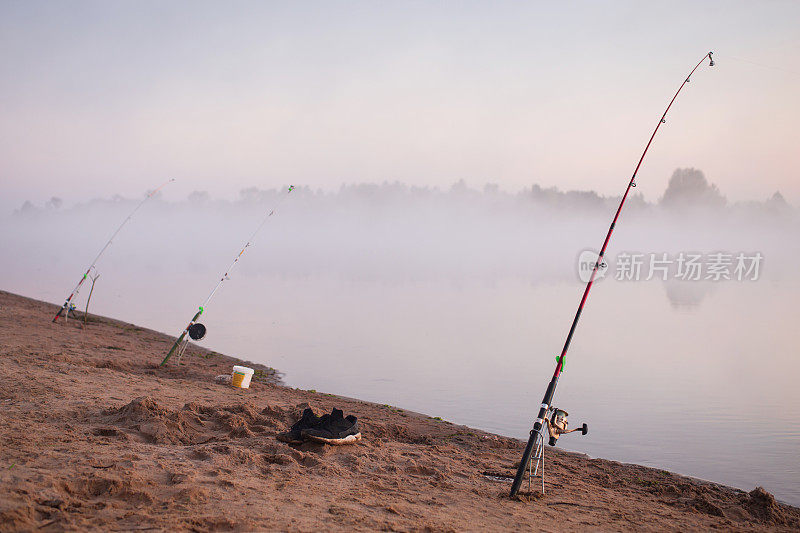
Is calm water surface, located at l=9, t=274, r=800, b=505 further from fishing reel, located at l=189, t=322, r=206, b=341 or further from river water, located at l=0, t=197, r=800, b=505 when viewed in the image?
fishing reel, located at l=189, t=322, r=206, b=341

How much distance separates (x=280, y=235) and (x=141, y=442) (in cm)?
17137

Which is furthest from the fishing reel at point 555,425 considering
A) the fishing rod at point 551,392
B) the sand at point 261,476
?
the sand at point 261,476

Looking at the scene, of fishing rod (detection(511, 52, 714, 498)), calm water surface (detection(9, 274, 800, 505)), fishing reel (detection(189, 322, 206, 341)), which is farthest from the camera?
fishing reel (detection(189, 322, 206, 341))

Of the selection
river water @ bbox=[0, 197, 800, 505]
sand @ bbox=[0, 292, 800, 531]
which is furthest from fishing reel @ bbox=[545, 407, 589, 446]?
river water @ bbox=[0, 197, 800, 505]

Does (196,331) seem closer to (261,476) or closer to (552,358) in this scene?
(261,476)

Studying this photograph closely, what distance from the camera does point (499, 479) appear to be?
5551 millimetres

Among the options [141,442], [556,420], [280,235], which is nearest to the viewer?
[556,420]

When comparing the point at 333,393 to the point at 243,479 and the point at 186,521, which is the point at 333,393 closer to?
the point at 243,479

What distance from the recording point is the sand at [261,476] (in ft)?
13.0

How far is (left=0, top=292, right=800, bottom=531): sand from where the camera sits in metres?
3.95

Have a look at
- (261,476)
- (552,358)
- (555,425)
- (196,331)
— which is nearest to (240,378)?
(196,331)

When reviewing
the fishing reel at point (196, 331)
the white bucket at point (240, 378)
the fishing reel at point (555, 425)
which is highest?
the fishing reel at point (196, 331)

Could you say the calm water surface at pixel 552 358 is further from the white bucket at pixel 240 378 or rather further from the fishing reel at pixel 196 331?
the fishing reel at pixel 196 331

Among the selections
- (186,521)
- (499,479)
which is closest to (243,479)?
(186,521)
